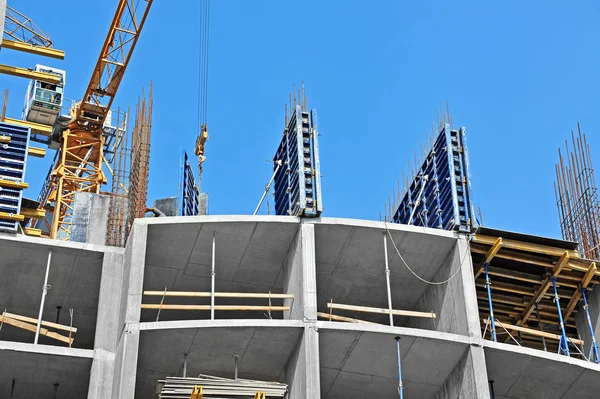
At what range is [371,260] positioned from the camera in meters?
28.6

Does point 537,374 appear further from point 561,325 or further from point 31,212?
point 31,212

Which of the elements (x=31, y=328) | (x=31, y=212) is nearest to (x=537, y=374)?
(x=31, y=328)

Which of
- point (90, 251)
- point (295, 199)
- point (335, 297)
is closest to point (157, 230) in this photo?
point (90, 251)

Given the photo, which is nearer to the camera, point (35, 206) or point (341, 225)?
point (341, 225)

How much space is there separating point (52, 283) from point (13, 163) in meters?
3.51

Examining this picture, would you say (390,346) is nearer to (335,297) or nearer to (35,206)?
(335,297)

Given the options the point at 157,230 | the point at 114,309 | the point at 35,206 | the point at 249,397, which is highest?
the point at 35,206

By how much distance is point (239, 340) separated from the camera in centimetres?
2598

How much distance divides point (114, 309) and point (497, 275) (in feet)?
33.6

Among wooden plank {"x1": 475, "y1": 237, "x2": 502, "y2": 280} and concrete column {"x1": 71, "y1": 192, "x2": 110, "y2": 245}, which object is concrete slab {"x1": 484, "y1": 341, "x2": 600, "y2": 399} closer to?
wooden plank {"x1": 475, "y1": 237, "x2": 502, "y2": 280}

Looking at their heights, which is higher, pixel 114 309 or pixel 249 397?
pixel 114 309

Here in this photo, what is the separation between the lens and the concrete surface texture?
1017 inches

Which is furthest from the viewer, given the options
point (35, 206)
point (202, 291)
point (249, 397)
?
point (35, 206)

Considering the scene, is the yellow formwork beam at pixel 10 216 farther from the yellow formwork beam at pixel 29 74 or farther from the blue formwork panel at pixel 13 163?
the yellow formwork beam at pixel 29 74
